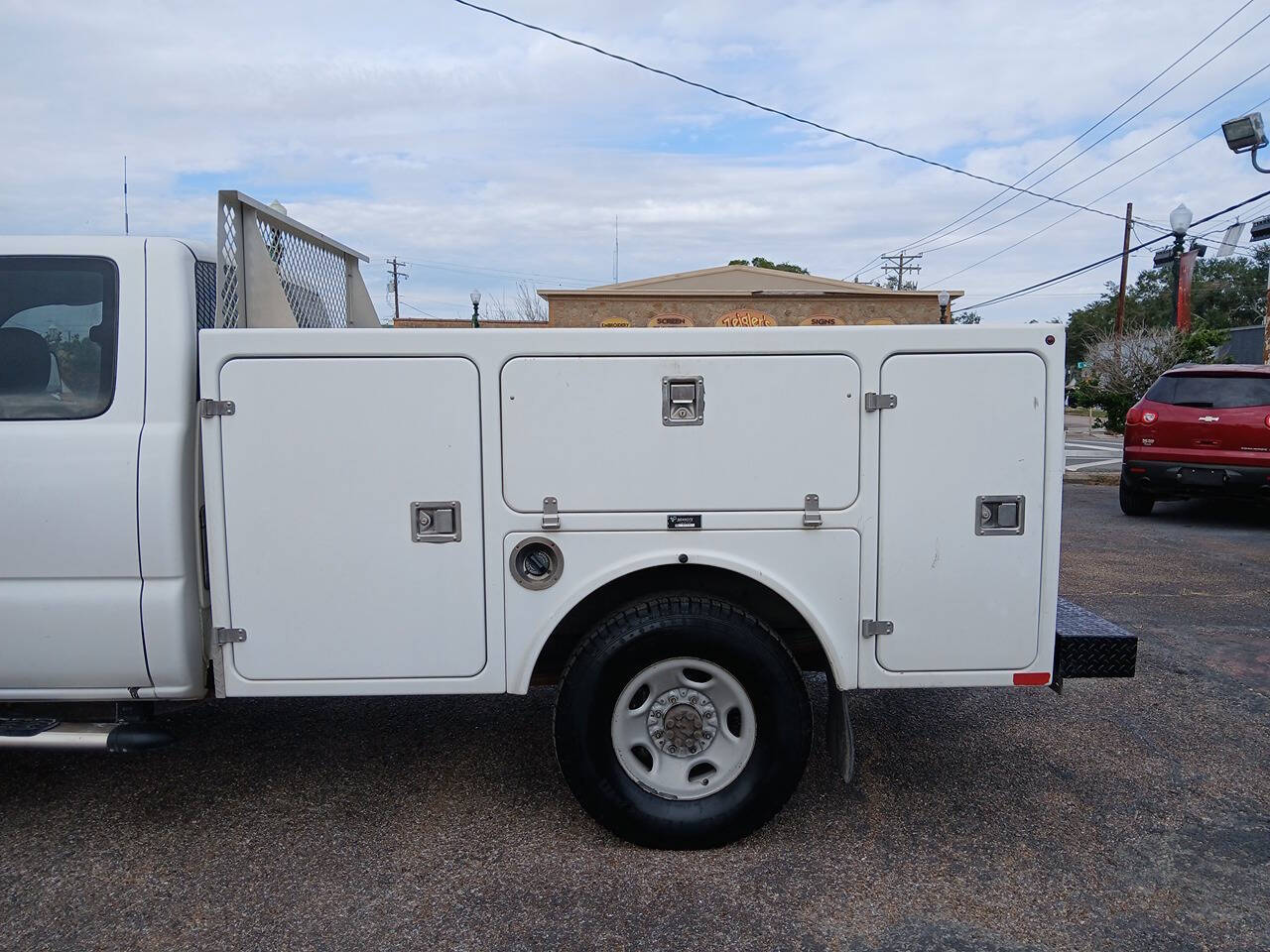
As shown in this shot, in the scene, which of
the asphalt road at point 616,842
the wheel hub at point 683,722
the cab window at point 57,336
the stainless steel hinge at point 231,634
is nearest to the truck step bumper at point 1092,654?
the asphalt road at point 616,842

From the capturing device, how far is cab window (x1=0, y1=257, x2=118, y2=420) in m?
3.24

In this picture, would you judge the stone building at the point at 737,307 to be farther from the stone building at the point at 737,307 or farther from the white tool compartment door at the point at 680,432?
the white tool compartment door at the point at 680,432

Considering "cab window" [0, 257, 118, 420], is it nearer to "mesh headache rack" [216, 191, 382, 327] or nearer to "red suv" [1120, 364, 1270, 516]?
"mesh headache rack" [216, 191, 382, 327]

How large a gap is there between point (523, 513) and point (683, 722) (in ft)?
2.97

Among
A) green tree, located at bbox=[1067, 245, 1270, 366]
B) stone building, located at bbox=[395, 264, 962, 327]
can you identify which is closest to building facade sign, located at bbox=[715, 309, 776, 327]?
stone building, located at bbox=[395, 264, 962, 327]

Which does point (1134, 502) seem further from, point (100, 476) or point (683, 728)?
point (100, 476)

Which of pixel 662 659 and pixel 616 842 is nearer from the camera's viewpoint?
pixel 662 659

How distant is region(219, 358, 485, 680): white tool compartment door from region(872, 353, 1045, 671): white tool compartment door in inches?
54.9

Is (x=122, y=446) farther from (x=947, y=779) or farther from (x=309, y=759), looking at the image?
(x=947, y=779)

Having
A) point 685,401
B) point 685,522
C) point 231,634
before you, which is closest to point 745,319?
point 685,401

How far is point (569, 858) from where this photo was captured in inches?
130

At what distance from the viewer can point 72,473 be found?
10.4 feet

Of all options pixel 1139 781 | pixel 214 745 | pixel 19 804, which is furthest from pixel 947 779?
pixel 19 804

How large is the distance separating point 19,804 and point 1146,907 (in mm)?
4028
